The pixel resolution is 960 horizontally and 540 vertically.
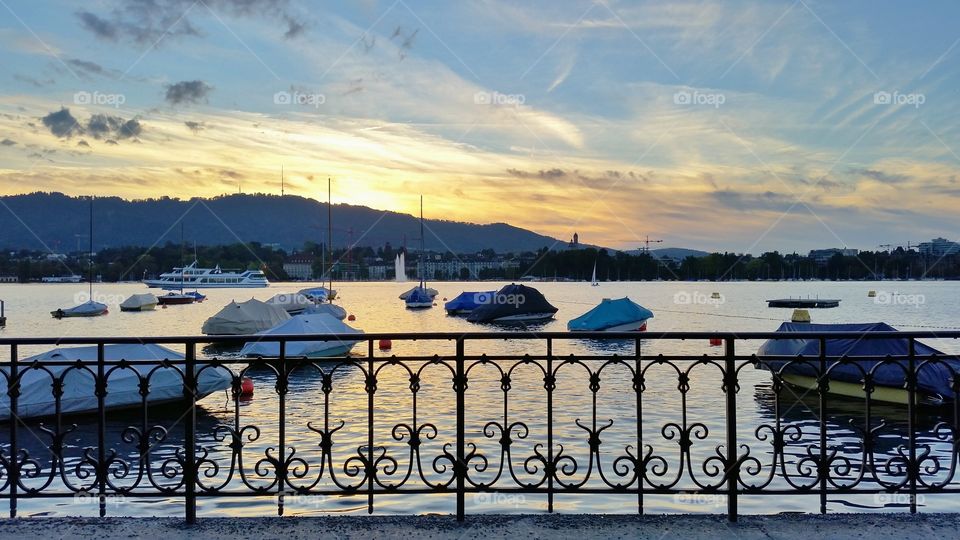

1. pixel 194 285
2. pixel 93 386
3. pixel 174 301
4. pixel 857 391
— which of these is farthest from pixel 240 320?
→ pixel 194 285

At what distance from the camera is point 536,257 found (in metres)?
173

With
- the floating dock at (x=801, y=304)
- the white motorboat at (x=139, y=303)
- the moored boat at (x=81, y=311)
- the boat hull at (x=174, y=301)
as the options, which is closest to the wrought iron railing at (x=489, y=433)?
the moored boat at (x=81, y=311)

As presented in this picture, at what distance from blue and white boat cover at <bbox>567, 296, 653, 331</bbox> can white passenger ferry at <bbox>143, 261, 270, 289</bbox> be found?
116 m

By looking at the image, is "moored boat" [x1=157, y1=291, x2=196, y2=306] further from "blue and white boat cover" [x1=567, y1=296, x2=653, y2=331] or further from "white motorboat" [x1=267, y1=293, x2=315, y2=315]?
"blue and white boat cover" [x1=567, y1=296, x2=653, y2=331]

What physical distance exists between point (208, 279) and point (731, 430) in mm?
152288

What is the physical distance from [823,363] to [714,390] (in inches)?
725

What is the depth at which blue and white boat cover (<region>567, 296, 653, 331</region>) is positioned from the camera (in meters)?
42.1

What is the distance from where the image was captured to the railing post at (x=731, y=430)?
505cm

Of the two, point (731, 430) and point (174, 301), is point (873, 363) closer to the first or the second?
point (731, 430)

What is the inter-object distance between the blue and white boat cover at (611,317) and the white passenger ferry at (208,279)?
11573cm

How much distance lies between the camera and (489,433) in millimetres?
11727

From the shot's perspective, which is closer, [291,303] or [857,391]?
[857,391]

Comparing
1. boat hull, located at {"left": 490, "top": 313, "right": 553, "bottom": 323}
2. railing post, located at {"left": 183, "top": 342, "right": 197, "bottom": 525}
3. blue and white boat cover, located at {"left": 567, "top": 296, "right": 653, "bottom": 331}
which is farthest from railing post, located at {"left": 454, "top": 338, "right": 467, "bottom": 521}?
boat hull, located at {"left": 490, "top": 313, "right": 553, "bottom": 323}

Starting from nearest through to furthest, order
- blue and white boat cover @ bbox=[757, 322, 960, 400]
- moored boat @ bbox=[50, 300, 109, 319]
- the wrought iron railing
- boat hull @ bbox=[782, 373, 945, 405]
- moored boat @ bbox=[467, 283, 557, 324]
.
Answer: the wrought iron railing → blue and white boat cover @ bbox=[757, 322, 960, 400] → boat hull @ bbox=[782, 373, 945, 405] → moored boat @ bbox=[467, 283, 557, 324] → moored boat @ bbox=[50, 300, 109, 319]
